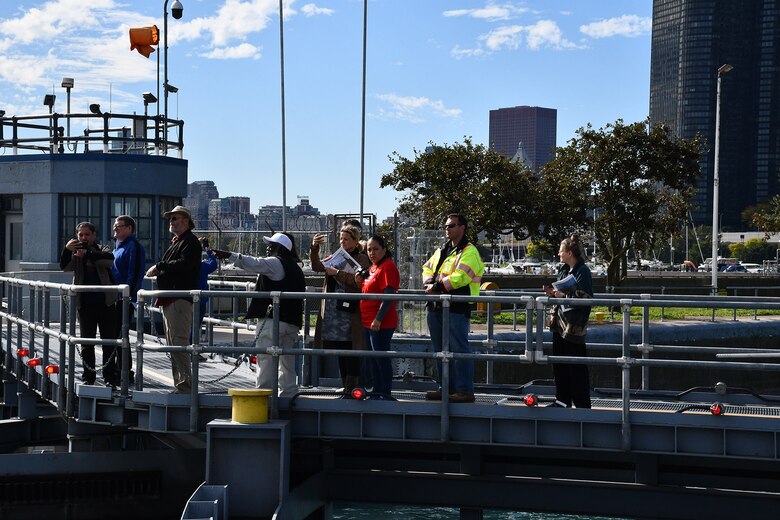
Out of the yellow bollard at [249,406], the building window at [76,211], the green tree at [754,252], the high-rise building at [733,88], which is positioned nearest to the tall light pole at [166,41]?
the building window at [76,211]

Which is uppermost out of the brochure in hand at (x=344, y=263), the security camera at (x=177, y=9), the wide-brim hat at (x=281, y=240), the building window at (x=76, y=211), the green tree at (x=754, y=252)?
the security camera at (x=177, y=9)

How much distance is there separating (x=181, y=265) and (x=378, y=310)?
1.91m

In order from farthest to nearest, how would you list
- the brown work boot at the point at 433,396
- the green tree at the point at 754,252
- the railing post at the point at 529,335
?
the green tree at the point at 754,252 → the brown work boot at the point at 433,396 → the railing post at the point at 529,335

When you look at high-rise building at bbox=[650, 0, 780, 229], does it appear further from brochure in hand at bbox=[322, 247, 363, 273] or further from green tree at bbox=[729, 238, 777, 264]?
brochure in hand at bbox=[322, 247, 363, 273]

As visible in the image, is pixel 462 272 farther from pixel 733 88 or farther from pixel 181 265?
pixel 733 88

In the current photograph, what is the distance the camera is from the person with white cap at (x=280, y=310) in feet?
34.3

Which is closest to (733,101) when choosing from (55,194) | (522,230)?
(522,230)

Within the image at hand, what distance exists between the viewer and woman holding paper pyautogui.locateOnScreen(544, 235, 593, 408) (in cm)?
1024

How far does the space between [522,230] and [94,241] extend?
104ft

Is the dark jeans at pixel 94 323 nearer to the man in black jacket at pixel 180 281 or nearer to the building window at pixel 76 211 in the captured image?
the man in black jacket at pixel 180 281

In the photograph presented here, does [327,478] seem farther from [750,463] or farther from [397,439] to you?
[750,463]

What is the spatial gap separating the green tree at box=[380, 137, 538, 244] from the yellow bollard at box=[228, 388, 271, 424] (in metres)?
31.6

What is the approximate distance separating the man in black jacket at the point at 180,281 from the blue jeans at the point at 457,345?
2326 mm

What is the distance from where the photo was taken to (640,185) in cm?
3925
